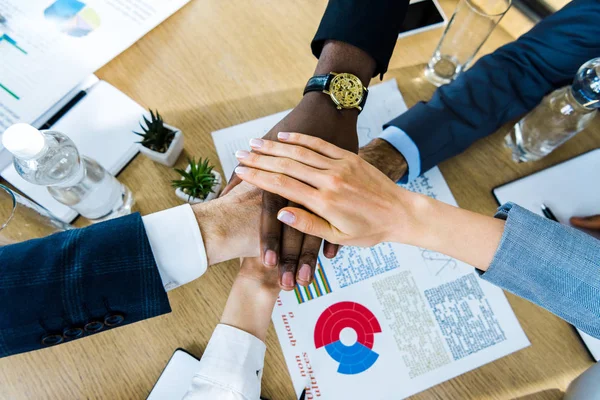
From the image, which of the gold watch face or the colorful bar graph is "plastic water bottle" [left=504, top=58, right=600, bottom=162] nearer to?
the gold watch face

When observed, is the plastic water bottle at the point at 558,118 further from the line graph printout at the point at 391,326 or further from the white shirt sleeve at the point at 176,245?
the white shirt sleeve at the point at 176,245

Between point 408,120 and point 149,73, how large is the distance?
59cm

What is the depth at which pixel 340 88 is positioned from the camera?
2.44 ft

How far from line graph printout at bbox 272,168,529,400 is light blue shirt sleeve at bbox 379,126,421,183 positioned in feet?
0.54

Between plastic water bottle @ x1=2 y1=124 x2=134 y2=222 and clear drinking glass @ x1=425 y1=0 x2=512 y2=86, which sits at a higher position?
plastic water bottle @ x1=2 y1=124 x2=134 y2=222

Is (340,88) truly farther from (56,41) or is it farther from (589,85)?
(56,41)

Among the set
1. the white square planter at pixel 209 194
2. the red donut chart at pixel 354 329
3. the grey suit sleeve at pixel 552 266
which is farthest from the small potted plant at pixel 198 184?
the grey suit sleeve at pixel 552 266

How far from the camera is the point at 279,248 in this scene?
0.64m

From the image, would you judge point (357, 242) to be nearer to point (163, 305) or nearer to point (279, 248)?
point (279, 248)

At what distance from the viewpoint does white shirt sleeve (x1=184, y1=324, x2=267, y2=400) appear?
57 cm

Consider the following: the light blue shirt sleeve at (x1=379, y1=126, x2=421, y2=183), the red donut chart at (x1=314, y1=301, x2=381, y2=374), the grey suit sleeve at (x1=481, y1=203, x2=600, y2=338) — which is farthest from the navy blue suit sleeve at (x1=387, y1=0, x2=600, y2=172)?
the red donut chart at (x1=314, y1=301, x2=381, y2=374)

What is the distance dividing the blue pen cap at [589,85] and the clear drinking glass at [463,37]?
0.21 m

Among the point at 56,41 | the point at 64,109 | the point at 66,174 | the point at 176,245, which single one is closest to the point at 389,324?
the point at 176,245

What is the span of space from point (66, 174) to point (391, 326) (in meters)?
0.63
